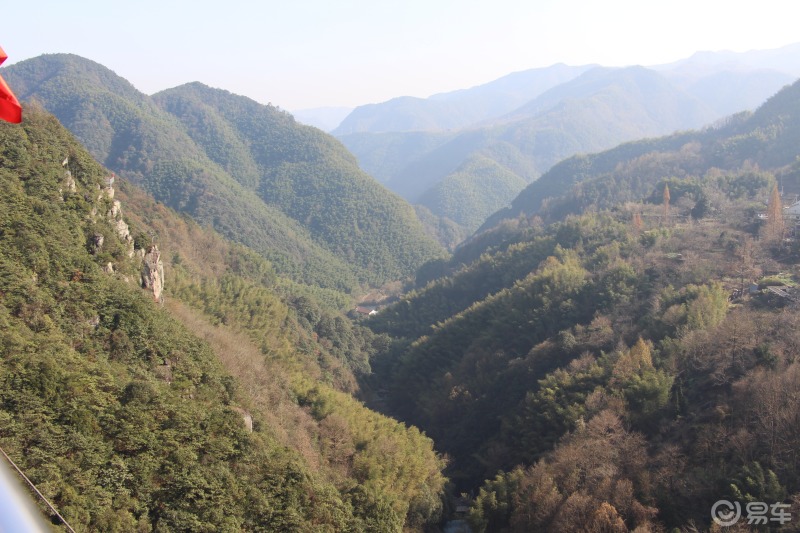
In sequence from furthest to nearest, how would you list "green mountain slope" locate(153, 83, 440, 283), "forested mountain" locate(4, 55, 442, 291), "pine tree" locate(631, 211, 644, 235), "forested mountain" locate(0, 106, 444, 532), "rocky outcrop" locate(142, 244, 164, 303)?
"green mountain slope" locate(153, 83, 440, 283), "forested mountain" locate(4, 55, 442, 291), "pine tree" locate(631, 211, 644, 235), "rocky outcrop" locate(142, 244, 164, 303), "forested mountain" locate(0, 106, 444, 532)

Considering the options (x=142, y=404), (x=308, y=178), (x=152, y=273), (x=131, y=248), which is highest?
(x=131, y=248)

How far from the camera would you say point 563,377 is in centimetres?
2823

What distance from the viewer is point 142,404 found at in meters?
15.8

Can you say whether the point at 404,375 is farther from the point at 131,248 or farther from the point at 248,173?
the point at 248,173

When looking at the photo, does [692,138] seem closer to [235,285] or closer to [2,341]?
[235,285]

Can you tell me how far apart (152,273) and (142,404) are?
40.4 ft

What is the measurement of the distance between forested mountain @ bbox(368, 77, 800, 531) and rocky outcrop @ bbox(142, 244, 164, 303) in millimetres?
18192

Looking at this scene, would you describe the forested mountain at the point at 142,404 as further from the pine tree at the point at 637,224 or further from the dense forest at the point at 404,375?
the pine tree at the point at 637,224

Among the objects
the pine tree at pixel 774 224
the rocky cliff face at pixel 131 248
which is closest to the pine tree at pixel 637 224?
the pine tree at pixel 774 224

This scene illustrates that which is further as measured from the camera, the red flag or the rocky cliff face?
the rocky cliff face

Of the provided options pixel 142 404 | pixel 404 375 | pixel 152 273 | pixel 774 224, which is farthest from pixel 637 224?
pixel 142 404

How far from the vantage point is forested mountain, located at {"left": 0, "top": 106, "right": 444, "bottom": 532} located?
522 inches

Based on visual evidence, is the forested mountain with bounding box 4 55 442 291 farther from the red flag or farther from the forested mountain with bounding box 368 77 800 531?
the red flag

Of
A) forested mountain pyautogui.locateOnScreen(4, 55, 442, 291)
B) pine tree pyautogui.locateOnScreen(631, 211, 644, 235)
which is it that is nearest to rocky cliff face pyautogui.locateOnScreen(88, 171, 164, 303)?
pine tree pyautogui.locateOnScreen(631, 211, 644, 235)
